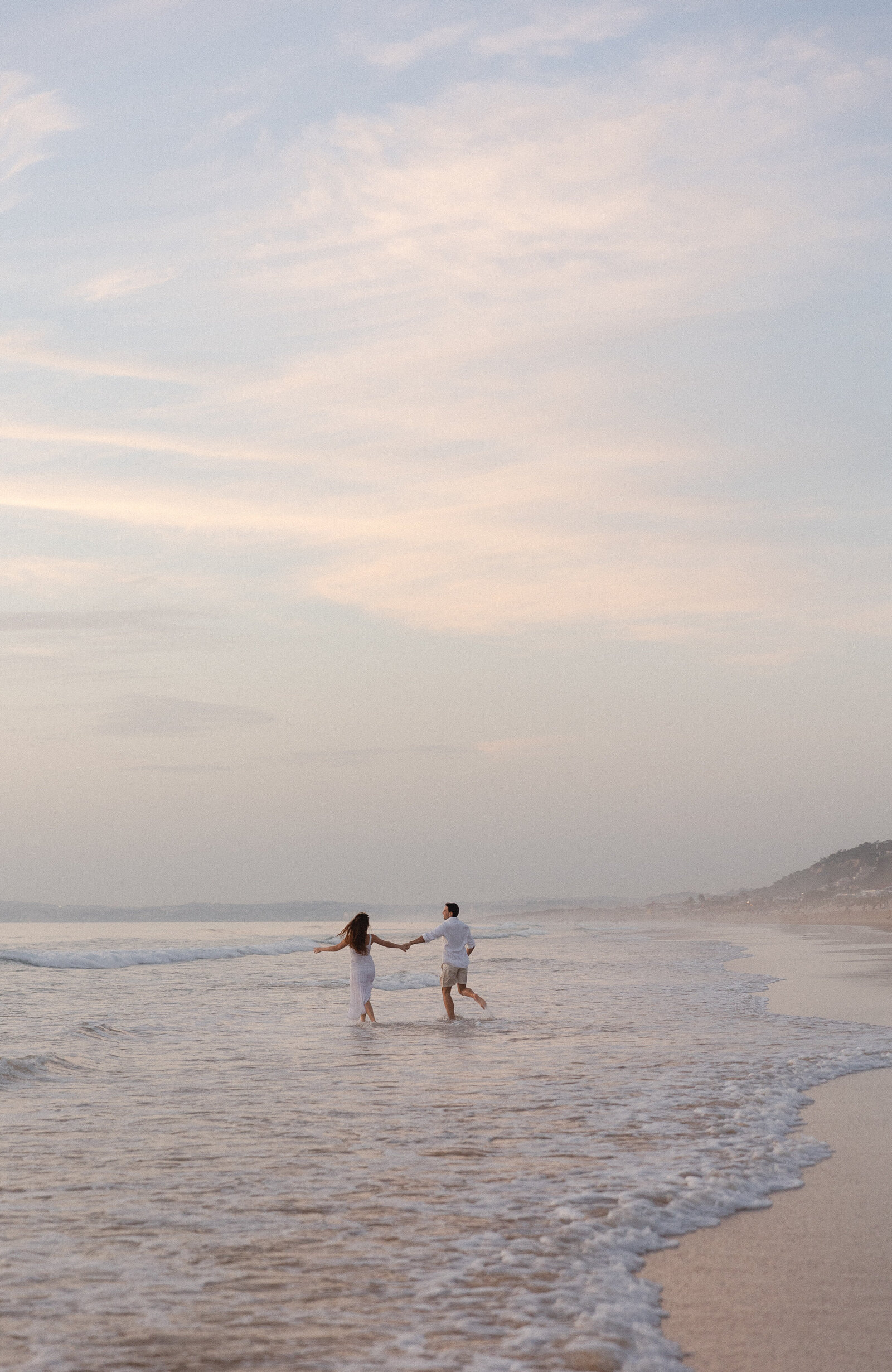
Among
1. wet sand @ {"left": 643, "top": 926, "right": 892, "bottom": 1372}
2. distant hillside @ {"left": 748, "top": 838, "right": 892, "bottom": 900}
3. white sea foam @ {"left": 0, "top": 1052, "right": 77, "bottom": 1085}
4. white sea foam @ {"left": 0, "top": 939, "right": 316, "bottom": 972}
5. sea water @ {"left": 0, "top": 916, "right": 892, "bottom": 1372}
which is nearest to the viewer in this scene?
wet sand @ {"left": 643, "top": 926, "right": 892, "bottom": 1372}

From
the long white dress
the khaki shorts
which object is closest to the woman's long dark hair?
Result: the long white dress

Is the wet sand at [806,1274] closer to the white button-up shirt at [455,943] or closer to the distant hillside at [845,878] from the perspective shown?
the white button-up shirt at [455,943]

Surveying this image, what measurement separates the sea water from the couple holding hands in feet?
1.88

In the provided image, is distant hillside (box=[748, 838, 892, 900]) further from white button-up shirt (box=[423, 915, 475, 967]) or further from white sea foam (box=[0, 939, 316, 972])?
white button-up shirt (box=[423, 915, 475, 967])

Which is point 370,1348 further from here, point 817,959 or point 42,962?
point 42,962

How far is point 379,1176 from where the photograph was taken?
6.88 metres

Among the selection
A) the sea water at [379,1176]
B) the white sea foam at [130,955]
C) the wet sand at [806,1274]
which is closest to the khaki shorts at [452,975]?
the sea water at [379,1176]

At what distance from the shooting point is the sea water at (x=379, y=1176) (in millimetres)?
4410

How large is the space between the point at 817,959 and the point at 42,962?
22.2 m

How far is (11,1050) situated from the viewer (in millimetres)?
12922

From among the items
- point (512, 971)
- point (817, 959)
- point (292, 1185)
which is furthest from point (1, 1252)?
point (817, 959)

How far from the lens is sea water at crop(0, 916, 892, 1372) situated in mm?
4410

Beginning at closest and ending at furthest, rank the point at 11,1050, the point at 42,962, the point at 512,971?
1. the point at 11,1050
2. the point at 512,971
3. the point at 42,962

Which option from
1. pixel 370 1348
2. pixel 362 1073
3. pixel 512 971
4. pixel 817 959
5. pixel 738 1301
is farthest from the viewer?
pixel 817 959
